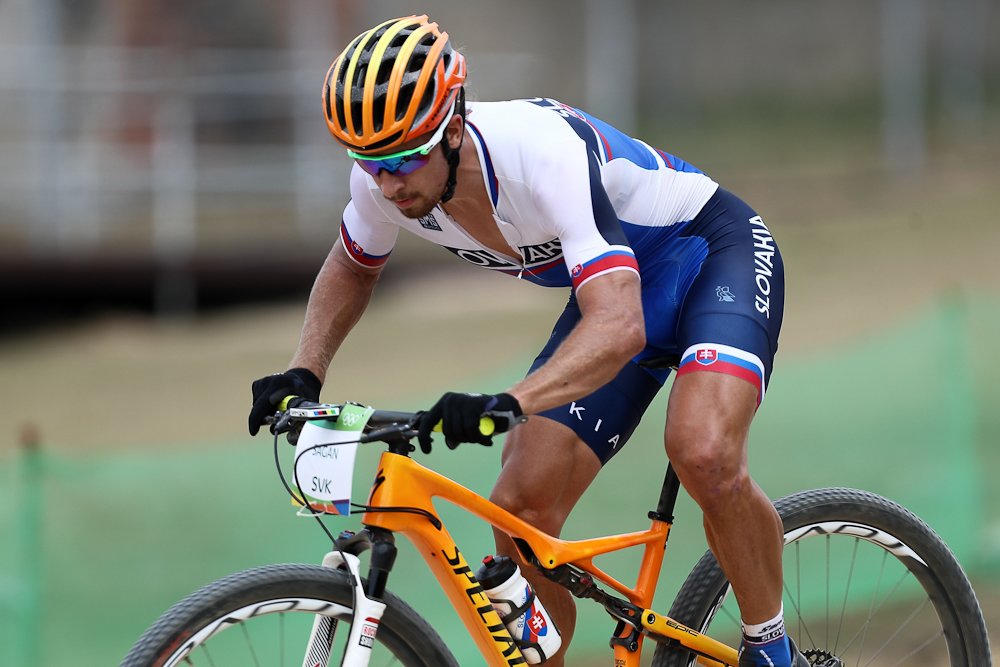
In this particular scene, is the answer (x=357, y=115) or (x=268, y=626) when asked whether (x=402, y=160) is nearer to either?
(x=357, y=115)

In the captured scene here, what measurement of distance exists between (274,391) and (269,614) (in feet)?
1.63

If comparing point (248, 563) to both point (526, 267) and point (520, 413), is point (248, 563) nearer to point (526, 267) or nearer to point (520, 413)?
point (526, 267)

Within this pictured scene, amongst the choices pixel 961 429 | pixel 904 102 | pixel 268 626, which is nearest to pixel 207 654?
pixel 268 626

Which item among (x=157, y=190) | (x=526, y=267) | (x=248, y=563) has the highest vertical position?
(x=157, y=190)

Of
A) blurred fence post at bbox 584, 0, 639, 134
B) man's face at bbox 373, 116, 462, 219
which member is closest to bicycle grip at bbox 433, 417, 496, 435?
man's face at bbox 373, 116, 462, 219

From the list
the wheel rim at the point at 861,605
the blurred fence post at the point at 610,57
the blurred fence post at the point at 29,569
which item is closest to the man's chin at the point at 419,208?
the wheel rim at the point at 861,605

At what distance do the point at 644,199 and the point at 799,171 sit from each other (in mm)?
16788

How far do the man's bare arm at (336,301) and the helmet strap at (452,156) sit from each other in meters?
0.49

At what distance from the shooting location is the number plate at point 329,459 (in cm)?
216

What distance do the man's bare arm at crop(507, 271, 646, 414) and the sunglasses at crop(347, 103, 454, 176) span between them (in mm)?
479

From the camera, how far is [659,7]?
2392 centimetres

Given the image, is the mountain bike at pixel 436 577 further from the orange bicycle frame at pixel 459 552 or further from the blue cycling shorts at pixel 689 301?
the blue cycling shorts at pixel 689 301

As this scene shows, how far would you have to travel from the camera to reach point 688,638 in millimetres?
2842

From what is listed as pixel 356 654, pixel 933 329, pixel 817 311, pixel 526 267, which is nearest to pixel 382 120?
pixel 526 267
